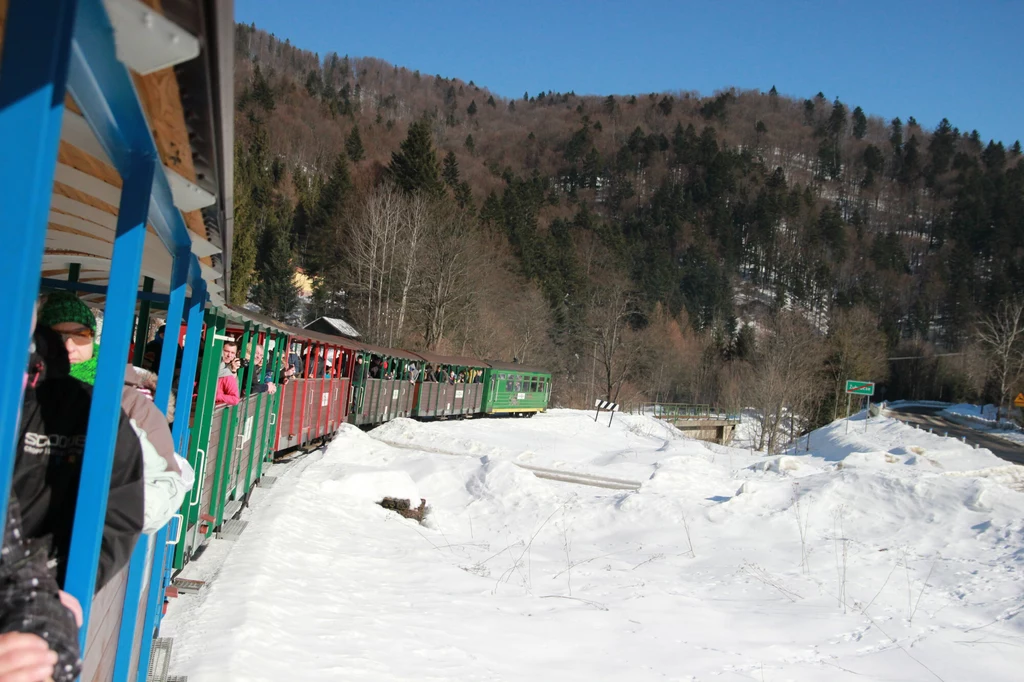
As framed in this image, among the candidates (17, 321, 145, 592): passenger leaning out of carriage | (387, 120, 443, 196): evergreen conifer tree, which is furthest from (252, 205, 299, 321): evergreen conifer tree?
(17, 321, 145, 592): passenger leaning out of carriage

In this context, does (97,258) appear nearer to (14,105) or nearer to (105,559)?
(105,559)

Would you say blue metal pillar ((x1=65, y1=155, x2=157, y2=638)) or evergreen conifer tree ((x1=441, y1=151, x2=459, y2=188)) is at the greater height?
evergreen conifer tree ((x1=441, y1=151, x2=459, y2=188))

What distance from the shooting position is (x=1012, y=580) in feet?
28.8

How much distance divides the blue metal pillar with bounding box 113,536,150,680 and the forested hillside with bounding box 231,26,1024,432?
12.8 meters

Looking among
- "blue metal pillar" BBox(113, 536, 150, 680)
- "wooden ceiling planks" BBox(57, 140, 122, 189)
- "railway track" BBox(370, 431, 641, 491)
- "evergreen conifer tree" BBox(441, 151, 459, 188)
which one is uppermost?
"evergreen conifer tree" BBox(441, 151, 459, 188)

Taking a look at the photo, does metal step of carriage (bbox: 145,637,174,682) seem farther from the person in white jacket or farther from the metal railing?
the metal railing

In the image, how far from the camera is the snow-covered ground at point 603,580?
235 inches

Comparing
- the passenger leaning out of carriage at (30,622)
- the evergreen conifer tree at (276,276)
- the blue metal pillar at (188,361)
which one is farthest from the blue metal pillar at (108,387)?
the evergreen conifer tree at (276,276)

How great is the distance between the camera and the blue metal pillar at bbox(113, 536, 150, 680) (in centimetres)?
297

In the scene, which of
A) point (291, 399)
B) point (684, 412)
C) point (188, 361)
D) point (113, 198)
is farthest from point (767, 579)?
point (684, 412)

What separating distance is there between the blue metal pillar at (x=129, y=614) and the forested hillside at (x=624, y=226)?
1276cm

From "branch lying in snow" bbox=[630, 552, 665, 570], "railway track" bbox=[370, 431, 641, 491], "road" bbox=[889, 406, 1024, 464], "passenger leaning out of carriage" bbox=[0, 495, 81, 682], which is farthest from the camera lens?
"road" bbox=[889, 406, 1024, 464]

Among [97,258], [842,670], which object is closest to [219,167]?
[97,258]

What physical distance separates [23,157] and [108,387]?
105 centimetres
